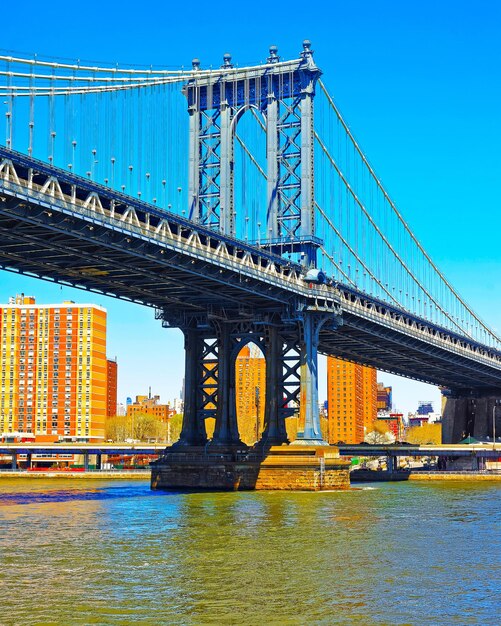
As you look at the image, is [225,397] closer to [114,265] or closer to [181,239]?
[181,239]

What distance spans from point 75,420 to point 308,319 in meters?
113

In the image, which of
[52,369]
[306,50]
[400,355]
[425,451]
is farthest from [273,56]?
[52,369]

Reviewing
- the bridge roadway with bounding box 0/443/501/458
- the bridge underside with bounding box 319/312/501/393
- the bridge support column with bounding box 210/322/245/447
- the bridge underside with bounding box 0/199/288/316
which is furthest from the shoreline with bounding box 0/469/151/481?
the bridge underside with bounding box 0/199/288/316

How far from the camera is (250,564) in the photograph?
37.9 metres

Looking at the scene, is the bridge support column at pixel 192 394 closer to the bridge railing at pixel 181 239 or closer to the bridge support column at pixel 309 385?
the bridge support column at pixel 309 385

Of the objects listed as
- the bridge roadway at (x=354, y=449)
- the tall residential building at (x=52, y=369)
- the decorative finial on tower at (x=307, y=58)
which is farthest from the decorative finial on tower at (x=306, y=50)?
the tall residential building at (x=52, y=369)

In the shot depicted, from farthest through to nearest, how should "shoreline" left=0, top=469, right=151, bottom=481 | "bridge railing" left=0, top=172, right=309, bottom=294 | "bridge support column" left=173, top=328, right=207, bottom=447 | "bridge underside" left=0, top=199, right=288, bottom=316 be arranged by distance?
"shoreline" left=0, top=469, right=151, bottom=481 → "bridge support column" left=173, top=328, right=207, bottom=447 → "bridge underside" left=0, top=199, right=288, bottom=316 → "bridge railing" left=0, top=172, right=309, bottom=294

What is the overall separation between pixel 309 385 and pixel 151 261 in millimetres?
23289

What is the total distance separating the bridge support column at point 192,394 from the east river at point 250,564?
22373mm

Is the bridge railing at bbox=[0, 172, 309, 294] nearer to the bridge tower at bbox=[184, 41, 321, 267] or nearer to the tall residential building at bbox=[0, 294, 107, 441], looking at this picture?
the bridge tower at bbox=[184, 41, 321, 267]

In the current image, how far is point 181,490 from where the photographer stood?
283 feet

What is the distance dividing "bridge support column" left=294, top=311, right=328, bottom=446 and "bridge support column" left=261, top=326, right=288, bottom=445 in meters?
2.33

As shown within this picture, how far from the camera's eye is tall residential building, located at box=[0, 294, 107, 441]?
19050 centimetres

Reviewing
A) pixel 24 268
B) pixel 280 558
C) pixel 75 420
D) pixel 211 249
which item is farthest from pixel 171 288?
pixel 75 420
